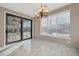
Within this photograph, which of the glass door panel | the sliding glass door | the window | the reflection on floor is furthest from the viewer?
the sliding glass door

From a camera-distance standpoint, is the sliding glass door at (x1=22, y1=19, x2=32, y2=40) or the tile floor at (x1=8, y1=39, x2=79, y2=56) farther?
the sliding glass door at (x1=22, y1=19, x2=32, y2=40)

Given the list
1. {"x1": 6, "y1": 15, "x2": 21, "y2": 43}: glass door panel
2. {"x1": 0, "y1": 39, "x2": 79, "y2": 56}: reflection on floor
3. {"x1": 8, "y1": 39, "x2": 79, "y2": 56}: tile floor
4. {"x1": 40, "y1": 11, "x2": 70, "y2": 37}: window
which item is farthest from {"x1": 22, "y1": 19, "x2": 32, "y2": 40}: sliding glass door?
{"x1": 8, "y1": 39, "x2": 79, "y2": 56}: tile floor

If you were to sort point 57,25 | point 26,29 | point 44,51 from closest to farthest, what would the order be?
1. point 44,51
2. point 57,25
3. point 26,29

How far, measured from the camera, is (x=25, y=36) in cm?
780

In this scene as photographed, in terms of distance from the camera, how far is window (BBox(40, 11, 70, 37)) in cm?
559

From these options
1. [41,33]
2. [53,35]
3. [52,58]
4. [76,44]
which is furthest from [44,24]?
[52,58]

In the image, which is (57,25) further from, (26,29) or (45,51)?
(26,29)

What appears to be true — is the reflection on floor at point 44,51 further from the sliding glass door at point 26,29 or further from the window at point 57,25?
the sliding glass door at point 26,29

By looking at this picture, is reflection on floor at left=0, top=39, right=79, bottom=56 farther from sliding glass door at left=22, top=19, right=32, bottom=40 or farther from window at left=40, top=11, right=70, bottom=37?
sliding glass door at left=22, top=19, right=32, bottom=40

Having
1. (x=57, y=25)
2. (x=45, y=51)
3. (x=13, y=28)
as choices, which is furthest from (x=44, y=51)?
(x=13, y=28)

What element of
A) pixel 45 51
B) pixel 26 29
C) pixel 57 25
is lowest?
pixel 45 51

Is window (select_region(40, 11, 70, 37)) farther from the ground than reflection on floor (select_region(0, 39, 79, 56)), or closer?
farther from the ground

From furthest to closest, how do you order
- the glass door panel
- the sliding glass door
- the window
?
the sliding glass door, the glass door panel, the window

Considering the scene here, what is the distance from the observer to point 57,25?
626cm
